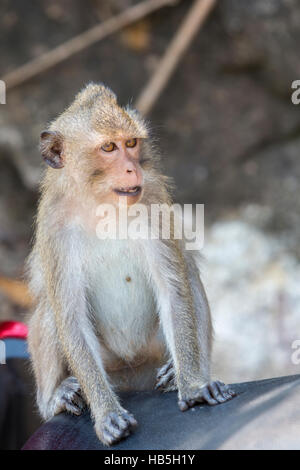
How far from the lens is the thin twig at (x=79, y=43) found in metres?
8.48

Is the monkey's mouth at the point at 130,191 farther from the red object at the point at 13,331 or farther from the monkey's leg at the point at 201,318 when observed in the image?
the red object at the point at 13,331

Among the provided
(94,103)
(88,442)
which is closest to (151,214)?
(94,103)

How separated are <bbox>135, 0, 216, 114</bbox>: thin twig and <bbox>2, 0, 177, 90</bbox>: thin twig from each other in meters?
0.36

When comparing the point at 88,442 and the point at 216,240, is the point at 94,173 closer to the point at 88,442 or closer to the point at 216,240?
the point at 88,442

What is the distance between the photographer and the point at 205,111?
894 centimetres

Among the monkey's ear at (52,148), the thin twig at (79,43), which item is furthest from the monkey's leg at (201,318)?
the thin twig at (79,43)

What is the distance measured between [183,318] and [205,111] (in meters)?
5.49

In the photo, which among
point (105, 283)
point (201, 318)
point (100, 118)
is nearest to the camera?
point (100, 118)

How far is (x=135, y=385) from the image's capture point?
4.17 m

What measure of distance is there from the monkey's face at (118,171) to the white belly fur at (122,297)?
1.10 feet

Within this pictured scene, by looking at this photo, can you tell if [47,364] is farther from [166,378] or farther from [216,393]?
[216,393]

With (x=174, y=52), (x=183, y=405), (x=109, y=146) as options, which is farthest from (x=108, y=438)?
(x=174, y=52)

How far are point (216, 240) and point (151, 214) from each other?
467cm

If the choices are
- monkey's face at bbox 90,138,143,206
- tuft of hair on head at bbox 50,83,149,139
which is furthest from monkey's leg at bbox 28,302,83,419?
tuft of hair on head at bbox 50,83,149,139
